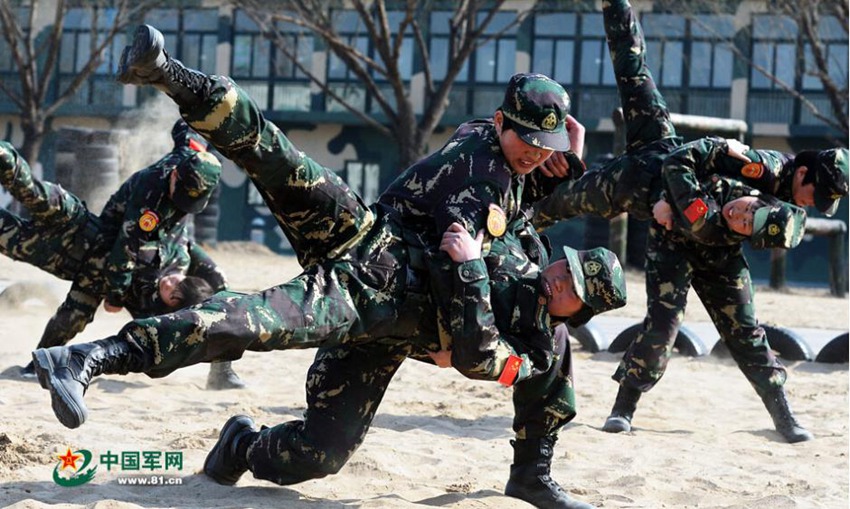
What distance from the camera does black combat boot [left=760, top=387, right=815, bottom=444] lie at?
272 inches

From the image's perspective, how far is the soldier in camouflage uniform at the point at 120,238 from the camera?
24.7 feet

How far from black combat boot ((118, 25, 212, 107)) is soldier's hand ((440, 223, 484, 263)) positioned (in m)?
1.01

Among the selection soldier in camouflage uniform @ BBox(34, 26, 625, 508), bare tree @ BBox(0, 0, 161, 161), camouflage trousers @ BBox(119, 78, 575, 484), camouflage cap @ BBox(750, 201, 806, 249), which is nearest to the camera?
soldier in camouflage uniform @ BBox(34, 26, 625, 508)

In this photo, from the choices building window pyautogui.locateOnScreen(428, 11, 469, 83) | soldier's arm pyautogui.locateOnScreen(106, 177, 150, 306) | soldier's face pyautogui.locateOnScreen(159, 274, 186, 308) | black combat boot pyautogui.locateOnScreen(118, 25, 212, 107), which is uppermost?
building window pyautogui.locateOnScreen(428, 11, 469, 83)

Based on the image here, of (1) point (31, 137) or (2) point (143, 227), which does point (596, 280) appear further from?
(1) point (31, 137)

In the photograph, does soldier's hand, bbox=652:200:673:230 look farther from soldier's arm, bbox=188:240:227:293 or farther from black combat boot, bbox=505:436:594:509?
soldier's arm, bbox=188:240:227:293

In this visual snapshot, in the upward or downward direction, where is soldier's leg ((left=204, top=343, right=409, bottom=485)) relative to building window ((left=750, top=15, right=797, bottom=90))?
downward

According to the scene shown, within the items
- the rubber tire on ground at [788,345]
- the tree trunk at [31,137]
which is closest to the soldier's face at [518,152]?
the rubber tire on ground at [788,345]

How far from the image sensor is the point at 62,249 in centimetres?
788

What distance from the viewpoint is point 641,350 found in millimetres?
6918

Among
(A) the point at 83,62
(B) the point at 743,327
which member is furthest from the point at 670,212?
(A) the point at 83,62

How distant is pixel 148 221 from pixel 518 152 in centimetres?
340

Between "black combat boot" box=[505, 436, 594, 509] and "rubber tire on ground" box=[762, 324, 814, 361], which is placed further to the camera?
"rubber tire on ground" box=[762, 324, 814, 361]

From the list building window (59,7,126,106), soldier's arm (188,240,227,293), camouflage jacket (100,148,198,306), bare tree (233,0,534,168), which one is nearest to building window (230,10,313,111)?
building window (59,7,126,106)
